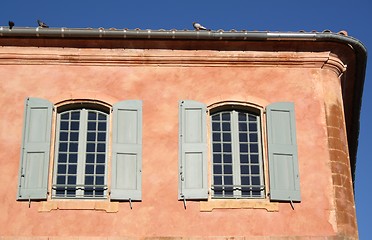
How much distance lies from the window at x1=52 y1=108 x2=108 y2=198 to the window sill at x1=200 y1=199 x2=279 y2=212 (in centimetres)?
178

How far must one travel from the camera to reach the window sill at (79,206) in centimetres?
1500

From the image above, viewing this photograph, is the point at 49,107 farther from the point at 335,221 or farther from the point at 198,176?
the point at 335,221

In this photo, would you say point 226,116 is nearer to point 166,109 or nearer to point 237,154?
point 237,154

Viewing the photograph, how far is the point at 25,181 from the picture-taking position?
49.9ft

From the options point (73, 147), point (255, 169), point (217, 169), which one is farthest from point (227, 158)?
point (73, 147)

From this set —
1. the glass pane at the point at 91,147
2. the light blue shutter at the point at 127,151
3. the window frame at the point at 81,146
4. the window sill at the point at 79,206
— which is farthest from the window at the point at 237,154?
the glass pane at the point at 91,147

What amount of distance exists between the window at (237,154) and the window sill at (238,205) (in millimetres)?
119

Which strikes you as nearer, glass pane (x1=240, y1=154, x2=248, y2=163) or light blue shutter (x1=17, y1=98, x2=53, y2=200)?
light blue shutter (x1=17, y1=98, x2=53, y2=200)

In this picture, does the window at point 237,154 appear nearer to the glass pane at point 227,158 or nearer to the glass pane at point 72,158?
the glass pane at point 227,158

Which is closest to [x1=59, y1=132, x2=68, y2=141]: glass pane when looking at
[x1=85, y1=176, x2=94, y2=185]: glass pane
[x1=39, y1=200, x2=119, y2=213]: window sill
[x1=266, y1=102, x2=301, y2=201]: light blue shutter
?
[x1=85, y1=176, x2=94, y2=185]: glass pane

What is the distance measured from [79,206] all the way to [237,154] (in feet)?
9.58

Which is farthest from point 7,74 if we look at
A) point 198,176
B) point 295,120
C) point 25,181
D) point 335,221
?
point 335,221

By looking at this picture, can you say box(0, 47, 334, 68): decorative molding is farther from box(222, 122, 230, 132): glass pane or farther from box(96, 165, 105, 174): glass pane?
box(96, 165, 105, 174): glass pane

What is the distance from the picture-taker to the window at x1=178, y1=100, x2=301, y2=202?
15.3 metres
